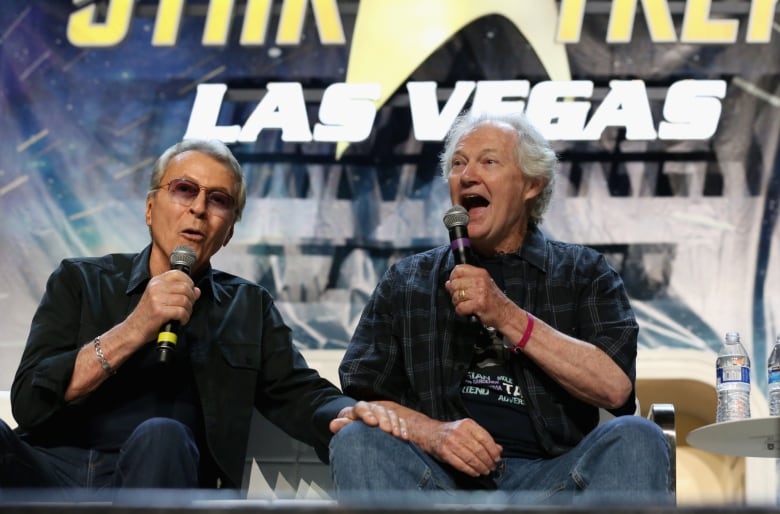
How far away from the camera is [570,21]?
11.8 ft

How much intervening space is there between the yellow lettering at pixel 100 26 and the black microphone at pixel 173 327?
6.24ft

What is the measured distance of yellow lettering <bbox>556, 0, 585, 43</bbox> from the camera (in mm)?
3588

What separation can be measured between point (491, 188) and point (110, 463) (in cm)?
94

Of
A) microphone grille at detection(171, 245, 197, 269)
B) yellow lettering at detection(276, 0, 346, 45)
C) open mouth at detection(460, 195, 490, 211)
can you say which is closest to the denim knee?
microphone grille at detection(171, 245, 197, 269)

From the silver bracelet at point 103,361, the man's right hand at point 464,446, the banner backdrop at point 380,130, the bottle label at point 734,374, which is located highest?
the banner backdrop at point 380,130

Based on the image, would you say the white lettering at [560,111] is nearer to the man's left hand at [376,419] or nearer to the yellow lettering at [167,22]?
the yellow lettering at [167,22]

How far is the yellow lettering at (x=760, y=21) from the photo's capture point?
355 cm

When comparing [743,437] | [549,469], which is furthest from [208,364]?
[743,437]

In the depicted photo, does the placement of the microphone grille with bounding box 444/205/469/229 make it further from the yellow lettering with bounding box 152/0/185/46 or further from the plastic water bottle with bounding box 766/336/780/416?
the yellow lettering with bounding box 152/0/185/46

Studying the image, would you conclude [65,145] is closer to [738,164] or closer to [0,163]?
[0,163]

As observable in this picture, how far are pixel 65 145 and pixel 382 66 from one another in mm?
1116

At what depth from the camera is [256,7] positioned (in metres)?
3.75

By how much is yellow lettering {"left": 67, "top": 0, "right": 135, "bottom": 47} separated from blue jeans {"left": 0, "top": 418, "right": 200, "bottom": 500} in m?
2.10

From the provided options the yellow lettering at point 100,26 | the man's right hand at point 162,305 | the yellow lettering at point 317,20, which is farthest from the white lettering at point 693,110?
the man's right hand at point 162,305
